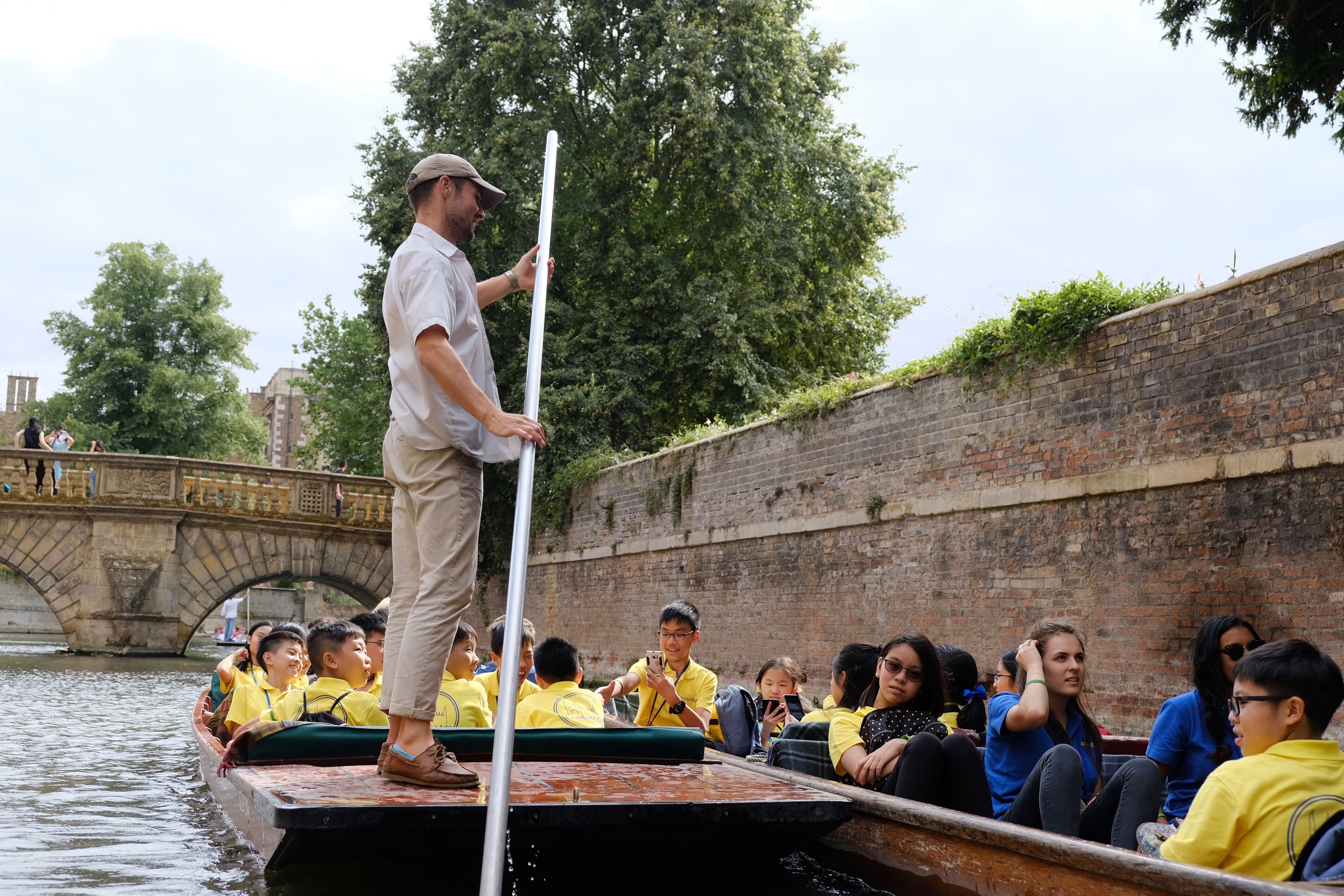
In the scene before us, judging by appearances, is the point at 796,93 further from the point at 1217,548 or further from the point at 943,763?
the point at 943,763

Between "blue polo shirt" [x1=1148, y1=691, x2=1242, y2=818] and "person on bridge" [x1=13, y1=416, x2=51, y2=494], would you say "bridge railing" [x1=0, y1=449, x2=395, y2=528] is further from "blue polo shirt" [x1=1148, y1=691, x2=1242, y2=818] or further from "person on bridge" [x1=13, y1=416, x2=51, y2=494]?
"blue polo shirt" [x1=1148, y1=691, x2=1242, y2=818]

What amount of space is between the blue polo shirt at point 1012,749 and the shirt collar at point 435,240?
2099mm

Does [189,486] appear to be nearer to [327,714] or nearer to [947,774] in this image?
[327,714]

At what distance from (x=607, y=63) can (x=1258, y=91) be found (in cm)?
1114

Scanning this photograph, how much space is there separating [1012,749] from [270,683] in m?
3.76

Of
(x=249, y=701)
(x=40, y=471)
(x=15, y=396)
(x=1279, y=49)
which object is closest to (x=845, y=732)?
(x=249, y=701)

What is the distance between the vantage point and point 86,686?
1355 centimetres

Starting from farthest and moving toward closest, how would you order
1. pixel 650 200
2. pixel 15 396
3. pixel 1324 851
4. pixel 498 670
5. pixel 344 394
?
pixel 15 396
pixel 344 394
pixel 650 200
pixel 498 670
pixel 1324 851

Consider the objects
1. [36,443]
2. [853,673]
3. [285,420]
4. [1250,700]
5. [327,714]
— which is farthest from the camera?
[285,420]

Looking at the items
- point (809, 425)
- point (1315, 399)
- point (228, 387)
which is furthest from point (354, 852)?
point (228, 387)

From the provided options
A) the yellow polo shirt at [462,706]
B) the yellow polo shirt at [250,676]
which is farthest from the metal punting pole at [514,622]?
the yellow polo shirt at [250,676]

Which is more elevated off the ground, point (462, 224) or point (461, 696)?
point (462, 224)

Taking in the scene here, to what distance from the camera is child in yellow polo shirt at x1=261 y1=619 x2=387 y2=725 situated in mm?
4625

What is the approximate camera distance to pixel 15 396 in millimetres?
51688
